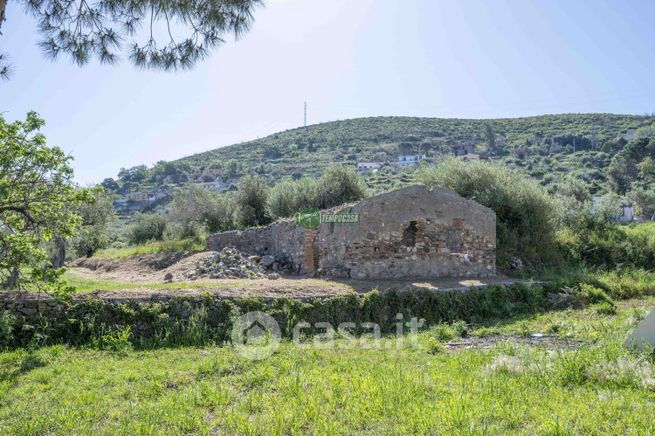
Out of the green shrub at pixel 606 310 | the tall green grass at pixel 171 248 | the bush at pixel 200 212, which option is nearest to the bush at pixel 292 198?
the tall green grass at pixel 171 248

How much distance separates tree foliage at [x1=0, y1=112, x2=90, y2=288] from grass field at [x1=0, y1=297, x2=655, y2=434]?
1.99m

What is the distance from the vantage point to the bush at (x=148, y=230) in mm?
30969

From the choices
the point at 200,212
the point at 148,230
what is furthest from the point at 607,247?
the point at 148,230

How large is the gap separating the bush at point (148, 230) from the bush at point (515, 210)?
21.4 m

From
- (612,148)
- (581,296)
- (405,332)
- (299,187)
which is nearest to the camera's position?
(405,332)

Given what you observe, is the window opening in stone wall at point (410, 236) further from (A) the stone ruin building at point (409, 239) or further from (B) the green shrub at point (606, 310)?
(B) the green shrub at point (606, 310)

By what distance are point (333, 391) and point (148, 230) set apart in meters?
29.0

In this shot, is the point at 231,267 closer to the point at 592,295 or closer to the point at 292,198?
the point at 292,198

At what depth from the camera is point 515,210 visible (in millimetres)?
15078

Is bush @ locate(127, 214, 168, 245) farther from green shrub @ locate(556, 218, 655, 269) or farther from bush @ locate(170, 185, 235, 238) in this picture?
green shrub @ locate(556, 218, 655, 269)

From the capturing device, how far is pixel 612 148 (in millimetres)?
48500

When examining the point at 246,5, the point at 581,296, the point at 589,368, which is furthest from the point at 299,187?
the point at 589,368

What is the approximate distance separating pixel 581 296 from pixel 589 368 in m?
6.58

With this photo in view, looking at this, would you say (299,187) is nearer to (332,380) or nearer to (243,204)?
(243,204)
